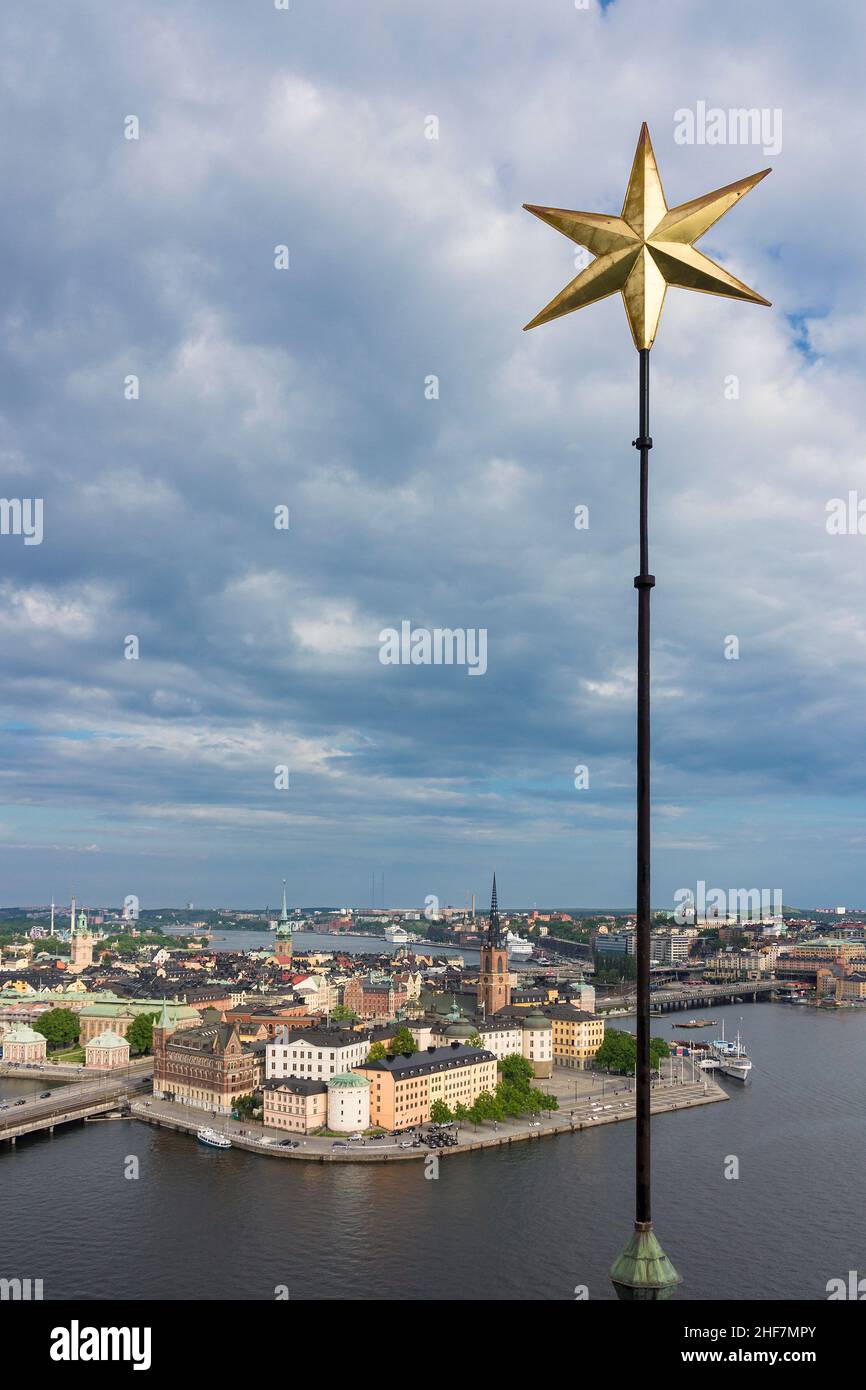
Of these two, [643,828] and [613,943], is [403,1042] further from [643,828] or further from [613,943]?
[613,943]

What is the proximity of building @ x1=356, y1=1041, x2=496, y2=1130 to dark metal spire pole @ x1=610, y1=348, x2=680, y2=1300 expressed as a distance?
35425 mm

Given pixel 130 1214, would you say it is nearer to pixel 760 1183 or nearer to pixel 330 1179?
pixel 330 1179

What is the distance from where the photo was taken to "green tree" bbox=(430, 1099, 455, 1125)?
40.7 metres

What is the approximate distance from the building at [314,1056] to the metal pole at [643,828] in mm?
37895

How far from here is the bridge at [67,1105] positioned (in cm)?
4034

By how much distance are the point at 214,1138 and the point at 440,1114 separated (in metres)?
8.61

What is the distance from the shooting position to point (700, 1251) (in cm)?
2550

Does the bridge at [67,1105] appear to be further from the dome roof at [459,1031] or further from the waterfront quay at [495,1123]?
the dome roof at [459,1031]


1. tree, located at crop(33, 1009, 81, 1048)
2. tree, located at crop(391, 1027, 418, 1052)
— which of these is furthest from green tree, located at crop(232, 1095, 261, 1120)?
tree, located at crop(33, 1009, 81, 1048)

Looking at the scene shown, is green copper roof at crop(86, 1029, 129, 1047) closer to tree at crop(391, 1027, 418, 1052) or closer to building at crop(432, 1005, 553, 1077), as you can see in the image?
tree at crop(391, 1027, 418, 1052)

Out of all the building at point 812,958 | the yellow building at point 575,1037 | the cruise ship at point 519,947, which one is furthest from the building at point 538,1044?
the cruise ship at point 519,947

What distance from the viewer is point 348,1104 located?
129ft
